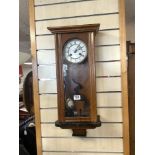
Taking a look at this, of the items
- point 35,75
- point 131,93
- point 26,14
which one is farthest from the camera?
point 26,14

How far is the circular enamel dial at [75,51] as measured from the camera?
1.18 meters

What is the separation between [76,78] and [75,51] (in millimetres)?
156

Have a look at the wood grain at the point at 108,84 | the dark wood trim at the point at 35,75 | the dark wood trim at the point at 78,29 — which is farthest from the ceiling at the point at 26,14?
the wood grain at the point at 108,84

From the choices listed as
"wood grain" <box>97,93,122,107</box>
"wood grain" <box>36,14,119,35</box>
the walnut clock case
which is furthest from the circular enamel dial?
"wood grain" <box>97,93,122,107</box>

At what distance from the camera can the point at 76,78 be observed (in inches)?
47.6

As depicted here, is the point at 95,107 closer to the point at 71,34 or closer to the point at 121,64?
the point at 121,64

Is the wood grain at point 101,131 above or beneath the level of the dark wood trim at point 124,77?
beneath

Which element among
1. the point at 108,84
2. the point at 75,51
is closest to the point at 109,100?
the point at 108,84

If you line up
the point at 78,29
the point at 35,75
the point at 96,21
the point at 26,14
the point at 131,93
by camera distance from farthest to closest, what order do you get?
the point at 26,14, the point at 131,93, the point at 35,75, the point at 96,21, the point at 78,29

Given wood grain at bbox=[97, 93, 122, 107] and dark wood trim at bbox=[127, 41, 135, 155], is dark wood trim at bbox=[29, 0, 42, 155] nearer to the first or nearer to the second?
wood grain at bbox=[97, 93, 122, 107]

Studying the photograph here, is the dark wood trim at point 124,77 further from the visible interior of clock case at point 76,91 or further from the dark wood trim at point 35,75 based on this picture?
the dark wood trim at point 35,75

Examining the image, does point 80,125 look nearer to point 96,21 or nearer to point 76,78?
point 76,78
